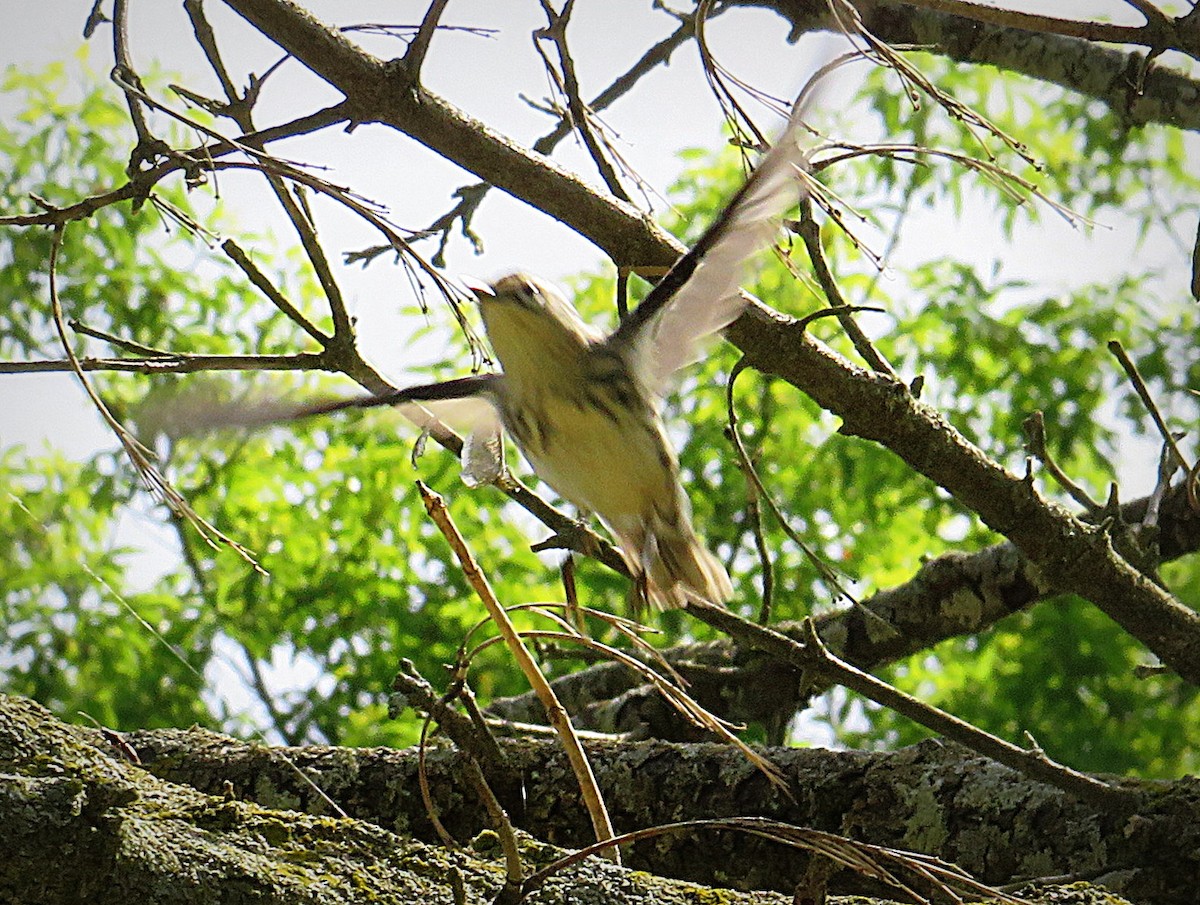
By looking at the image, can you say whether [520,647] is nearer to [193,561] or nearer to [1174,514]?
[1174,514]

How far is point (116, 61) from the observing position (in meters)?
1.28

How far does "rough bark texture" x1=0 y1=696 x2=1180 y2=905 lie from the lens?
0.77 m

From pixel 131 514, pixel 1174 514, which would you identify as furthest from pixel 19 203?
pixel 1174 514

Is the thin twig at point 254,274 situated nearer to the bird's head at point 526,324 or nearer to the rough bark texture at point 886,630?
the bird's head at point 526,324

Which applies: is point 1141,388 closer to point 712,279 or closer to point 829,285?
point 829,285

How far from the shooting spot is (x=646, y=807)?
1.31 m

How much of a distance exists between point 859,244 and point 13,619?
202 centimetres

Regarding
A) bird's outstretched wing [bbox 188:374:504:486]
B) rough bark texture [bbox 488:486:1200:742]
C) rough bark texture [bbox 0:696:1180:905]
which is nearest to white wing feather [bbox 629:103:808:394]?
bird's outstretched wing [bbox 188:374:504:486]

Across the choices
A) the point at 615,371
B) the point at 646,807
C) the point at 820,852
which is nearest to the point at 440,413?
the point at 615,371

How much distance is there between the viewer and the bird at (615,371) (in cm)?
119

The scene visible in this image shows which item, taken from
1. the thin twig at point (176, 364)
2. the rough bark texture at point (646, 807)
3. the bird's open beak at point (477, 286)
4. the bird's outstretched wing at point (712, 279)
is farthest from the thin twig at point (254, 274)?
the rough bark texture at point (646, 807)

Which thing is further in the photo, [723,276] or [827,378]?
[827,378]

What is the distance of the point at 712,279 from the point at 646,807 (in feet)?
1.76

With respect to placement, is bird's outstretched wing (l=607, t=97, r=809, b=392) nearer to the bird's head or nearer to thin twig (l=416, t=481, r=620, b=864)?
the bird's head
